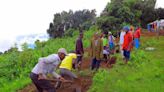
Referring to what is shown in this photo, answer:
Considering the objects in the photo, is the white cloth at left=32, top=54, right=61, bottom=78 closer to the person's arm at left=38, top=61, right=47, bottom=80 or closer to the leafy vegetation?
the person's arm at left=38, top=61, right=47, bottom=80

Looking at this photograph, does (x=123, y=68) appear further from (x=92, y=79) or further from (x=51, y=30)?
(x=51, y=30)

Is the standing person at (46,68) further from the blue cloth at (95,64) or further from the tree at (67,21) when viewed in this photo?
the tree at (67,21)

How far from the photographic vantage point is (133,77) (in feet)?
46.8

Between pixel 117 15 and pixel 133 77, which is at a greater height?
pixel 117 15

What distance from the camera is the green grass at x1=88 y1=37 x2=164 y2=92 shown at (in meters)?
12.6

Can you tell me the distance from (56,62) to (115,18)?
22770mm

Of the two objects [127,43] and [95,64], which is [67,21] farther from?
[95,64]

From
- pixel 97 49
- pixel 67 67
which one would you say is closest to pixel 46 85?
pixel 67 67

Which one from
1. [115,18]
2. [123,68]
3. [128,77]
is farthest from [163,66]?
[115,18]

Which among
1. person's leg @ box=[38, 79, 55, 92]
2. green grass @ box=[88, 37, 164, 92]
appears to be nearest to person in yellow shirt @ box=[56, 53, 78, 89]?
green grass @ box=[88, 37, 164, 92]

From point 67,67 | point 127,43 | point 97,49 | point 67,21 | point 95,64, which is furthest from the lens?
point 67,21

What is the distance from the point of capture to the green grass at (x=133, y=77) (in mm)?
12578

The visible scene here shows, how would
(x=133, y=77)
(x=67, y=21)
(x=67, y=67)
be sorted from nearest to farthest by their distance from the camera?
1. (x=67, y=67)
2. (x=133, y=77)
3. (x=67, y=21)

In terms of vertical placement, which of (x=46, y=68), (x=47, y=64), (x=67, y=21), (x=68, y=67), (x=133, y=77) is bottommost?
(x=133, y=77)
